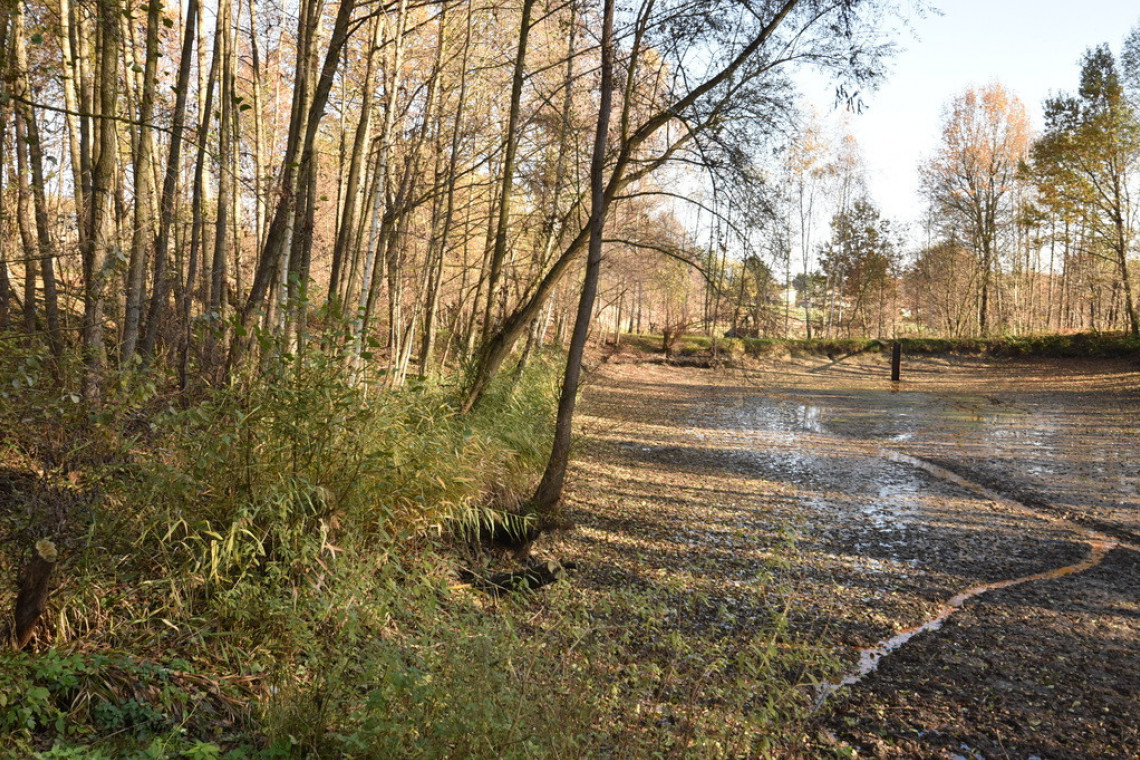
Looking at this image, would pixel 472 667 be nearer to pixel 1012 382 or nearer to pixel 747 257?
pixel 747 257

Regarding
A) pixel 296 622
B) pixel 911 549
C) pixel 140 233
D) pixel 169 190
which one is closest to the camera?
pixel 296 622

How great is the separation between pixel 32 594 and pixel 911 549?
607 cm

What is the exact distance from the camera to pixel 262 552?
3529mm

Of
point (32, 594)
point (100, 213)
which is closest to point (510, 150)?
point (100, 213)

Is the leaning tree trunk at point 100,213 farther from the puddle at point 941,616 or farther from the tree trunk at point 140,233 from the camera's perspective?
the puddle at point 941,616

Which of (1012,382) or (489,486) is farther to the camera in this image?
(1012,382)

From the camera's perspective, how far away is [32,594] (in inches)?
110

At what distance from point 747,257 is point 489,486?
292 cm

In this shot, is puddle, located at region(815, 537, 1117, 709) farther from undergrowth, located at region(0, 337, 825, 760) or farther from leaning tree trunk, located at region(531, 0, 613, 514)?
leaning tree trunk, located at region(531, 0, 613, 514)

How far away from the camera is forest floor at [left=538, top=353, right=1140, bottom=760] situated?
3.56 m

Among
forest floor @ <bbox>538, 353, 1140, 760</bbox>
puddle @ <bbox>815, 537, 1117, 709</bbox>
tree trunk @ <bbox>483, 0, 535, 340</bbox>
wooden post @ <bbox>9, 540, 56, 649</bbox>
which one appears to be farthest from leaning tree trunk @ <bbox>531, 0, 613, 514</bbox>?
wooden post @ <bbox>9, 540, 56, 649</bbox>

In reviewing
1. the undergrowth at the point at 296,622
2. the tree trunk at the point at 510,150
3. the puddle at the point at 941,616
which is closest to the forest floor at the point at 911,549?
the puddle at the point at 941,616

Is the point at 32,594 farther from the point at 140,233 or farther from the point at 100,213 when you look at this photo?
the point at 140,233

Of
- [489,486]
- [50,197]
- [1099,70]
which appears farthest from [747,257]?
[1099,70]
